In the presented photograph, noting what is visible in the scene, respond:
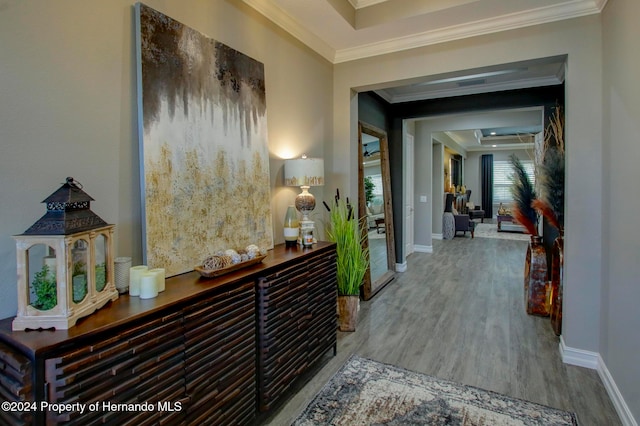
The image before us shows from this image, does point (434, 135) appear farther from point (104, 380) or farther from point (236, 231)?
point (104, 380)

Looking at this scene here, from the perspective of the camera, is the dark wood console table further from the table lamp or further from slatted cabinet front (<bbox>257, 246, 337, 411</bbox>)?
the table lamp

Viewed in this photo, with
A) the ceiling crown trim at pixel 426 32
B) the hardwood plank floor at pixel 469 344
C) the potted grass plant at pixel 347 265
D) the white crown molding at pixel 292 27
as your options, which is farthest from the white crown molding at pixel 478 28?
the hardwood plank floor at pixel 469 344

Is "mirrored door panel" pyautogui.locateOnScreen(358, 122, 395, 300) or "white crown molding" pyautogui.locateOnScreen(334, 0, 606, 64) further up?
"white crown molding" pyautogui.locateOnScreen(334, 0, 606, 64)

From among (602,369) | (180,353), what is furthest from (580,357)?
(180,353)

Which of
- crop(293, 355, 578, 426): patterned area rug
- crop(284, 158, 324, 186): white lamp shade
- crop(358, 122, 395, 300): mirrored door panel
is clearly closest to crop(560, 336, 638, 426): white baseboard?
crop(293, 355, 578, 426): patterned area rug

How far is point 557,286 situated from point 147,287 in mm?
3784

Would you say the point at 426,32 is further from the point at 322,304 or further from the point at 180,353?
the point at 180,353

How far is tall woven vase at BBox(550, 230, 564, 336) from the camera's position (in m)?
3.26

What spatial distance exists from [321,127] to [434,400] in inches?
103

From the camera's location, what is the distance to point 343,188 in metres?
3.79

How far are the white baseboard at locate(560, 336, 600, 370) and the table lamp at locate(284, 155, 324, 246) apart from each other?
2284 mm

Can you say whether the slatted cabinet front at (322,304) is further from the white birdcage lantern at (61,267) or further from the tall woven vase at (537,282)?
the tall woven vase at (537,282)

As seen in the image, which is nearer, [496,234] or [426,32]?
[426,32]

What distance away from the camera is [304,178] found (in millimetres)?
2795
